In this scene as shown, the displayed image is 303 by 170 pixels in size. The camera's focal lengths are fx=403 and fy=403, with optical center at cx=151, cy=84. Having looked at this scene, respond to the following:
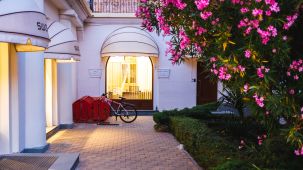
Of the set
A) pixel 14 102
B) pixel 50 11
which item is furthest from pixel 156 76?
pixel 14 102

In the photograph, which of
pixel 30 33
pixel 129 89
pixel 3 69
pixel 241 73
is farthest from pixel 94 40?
pixel 241 73

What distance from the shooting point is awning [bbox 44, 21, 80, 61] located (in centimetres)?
1133

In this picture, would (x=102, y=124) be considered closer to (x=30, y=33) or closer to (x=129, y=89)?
(x=129, y=89)

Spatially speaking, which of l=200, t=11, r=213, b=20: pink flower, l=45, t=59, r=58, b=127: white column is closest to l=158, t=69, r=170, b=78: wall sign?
l=45, t=59, r=58, b=127: white column

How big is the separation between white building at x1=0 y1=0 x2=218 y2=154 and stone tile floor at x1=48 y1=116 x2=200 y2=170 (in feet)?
3.52

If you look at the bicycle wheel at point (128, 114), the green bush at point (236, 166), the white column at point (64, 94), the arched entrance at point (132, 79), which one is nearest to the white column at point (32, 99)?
the white column at point (64, 94)

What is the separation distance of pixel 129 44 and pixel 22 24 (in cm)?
1165

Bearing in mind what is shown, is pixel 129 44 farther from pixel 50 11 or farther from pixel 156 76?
pixel 50 11

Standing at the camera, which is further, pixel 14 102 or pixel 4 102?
pixel 14 102

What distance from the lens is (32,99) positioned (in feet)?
32.6

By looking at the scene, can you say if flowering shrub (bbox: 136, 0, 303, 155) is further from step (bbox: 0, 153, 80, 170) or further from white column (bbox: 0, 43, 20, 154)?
white column (bbox: 0, 43, 20, 154)

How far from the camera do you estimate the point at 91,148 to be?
36.1 ft

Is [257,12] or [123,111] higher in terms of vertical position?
[257,12]

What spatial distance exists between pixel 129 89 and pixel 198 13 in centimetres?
1639
